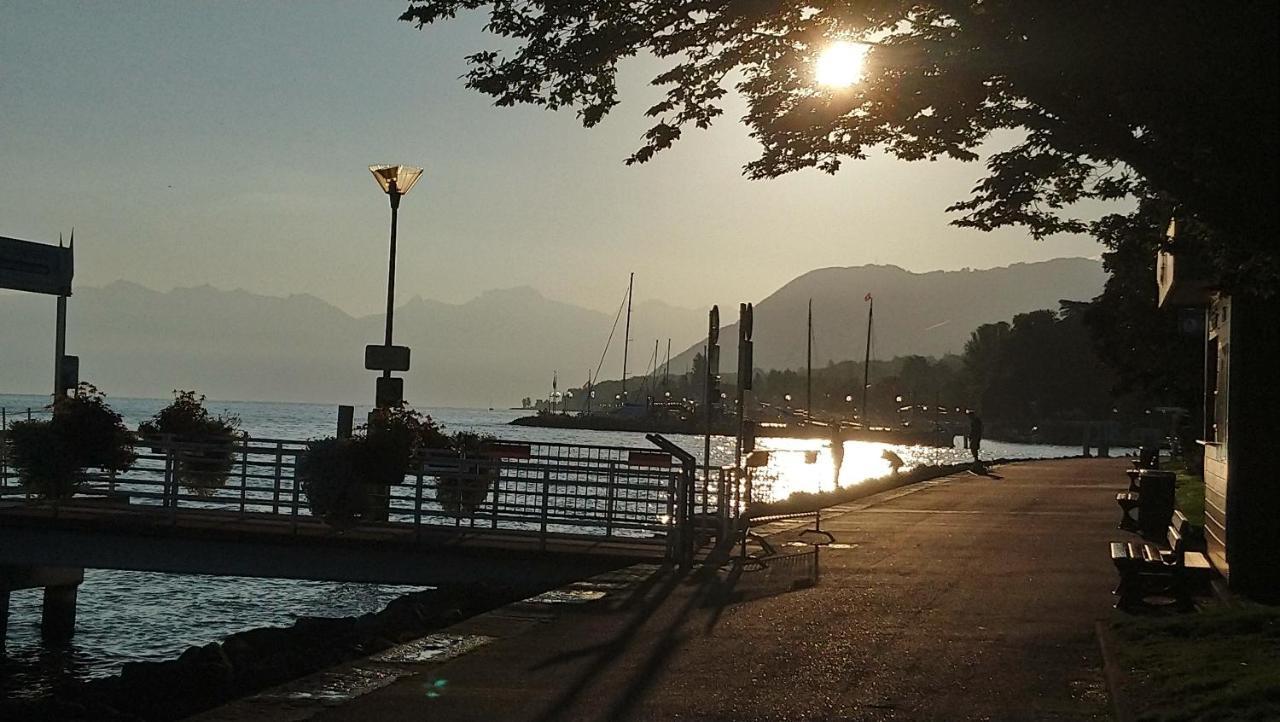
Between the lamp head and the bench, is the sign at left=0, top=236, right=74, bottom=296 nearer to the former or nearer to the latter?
the lamp head

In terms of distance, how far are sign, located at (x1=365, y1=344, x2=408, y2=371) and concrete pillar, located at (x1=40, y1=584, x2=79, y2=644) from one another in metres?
5.92

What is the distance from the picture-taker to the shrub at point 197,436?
20750mm

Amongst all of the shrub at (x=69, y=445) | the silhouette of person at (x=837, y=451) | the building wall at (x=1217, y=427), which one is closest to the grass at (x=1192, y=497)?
the building wall at (x=1217, y=427)

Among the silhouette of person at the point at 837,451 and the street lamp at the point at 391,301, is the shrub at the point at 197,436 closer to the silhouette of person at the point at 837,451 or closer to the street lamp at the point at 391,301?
the street lamp at the point at 391,301

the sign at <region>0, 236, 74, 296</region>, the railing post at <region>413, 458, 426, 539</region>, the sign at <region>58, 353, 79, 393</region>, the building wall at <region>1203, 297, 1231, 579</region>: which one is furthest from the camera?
the sign at <region>0, 236, 74, 296</region>

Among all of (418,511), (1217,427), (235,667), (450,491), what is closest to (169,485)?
(418,511)

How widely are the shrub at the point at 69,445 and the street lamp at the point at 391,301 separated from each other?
3.88 meters

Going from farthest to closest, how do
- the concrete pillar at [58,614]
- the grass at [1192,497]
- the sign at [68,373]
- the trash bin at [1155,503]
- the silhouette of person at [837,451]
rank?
1. the silhouette of person at [837,451]
2. the grass at [1192,497]
3. the sign at [68,373]
4. the concrete pillar at [58,614]
5. the trash bin at [1155,503]

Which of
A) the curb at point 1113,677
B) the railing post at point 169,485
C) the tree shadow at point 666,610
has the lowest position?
the tree shadow at point 666,610

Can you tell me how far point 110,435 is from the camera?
69.4 ft

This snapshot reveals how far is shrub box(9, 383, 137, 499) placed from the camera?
20.4m

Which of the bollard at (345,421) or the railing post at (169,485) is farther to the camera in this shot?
the bollard at (345,421)

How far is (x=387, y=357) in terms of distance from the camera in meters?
22.4

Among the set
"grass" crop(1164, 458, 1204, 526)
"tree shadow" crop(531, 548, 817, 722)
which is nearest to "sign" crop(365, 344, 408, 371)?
"tree shadow" crop(531, 548, 817, 722)
